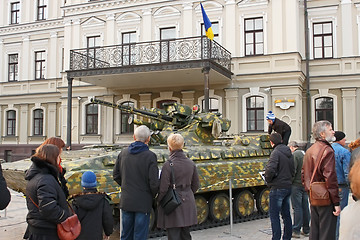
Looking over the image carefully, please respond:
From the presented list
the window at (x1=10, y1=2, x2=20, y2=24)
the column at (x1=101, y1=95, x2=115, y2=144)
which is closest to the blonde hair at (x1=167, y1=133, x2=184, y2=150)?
the column at (x1=101, y1=95, x2=115, y2=144)

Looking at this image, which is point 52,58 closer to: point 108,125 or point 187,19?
point 108,125

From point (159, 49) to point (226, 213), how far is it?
430 inches

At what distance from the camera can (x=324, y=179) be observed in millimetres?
4906

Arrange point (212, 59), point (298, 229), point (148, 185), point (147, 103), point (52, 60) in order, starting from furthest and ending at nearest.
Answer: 1. point (52, 60)
2. point (147, 103)
3. point (212, 59)
4. point (298, 229)
5. point (148, 185)

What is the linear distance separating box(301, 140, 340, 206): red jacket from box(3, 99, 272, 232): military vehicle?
3.25 meters

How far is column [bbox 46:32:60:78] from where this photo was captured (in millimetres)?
23656

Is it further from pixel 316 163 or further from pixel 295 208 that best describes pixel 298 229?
pixel 316 163

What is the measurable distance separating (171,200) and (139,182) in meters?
0.48

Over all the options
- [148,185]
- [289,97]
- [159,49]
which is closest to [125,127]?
[159,49]

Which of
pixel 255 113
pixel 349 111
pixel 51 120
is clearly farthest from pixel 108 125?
pixel 349 111

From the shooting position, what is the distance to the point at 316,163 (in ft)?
16.3

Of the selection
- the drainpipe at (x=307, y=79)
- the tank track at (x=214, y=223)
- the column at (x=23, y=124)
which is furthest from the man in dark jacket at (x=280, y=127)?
the column at (x=23, y=124)

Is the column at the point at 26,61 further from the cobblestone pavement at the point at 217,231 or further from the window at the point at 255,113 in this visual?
the cobblestone pavement at the point at 217,231

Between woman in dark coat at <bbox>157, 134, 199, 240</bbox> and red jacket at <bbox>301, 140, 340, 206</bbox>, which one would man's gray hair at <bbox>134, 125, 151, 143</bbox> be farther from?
red jacket at <bbox>301, 140, 340, 206</bbox>
